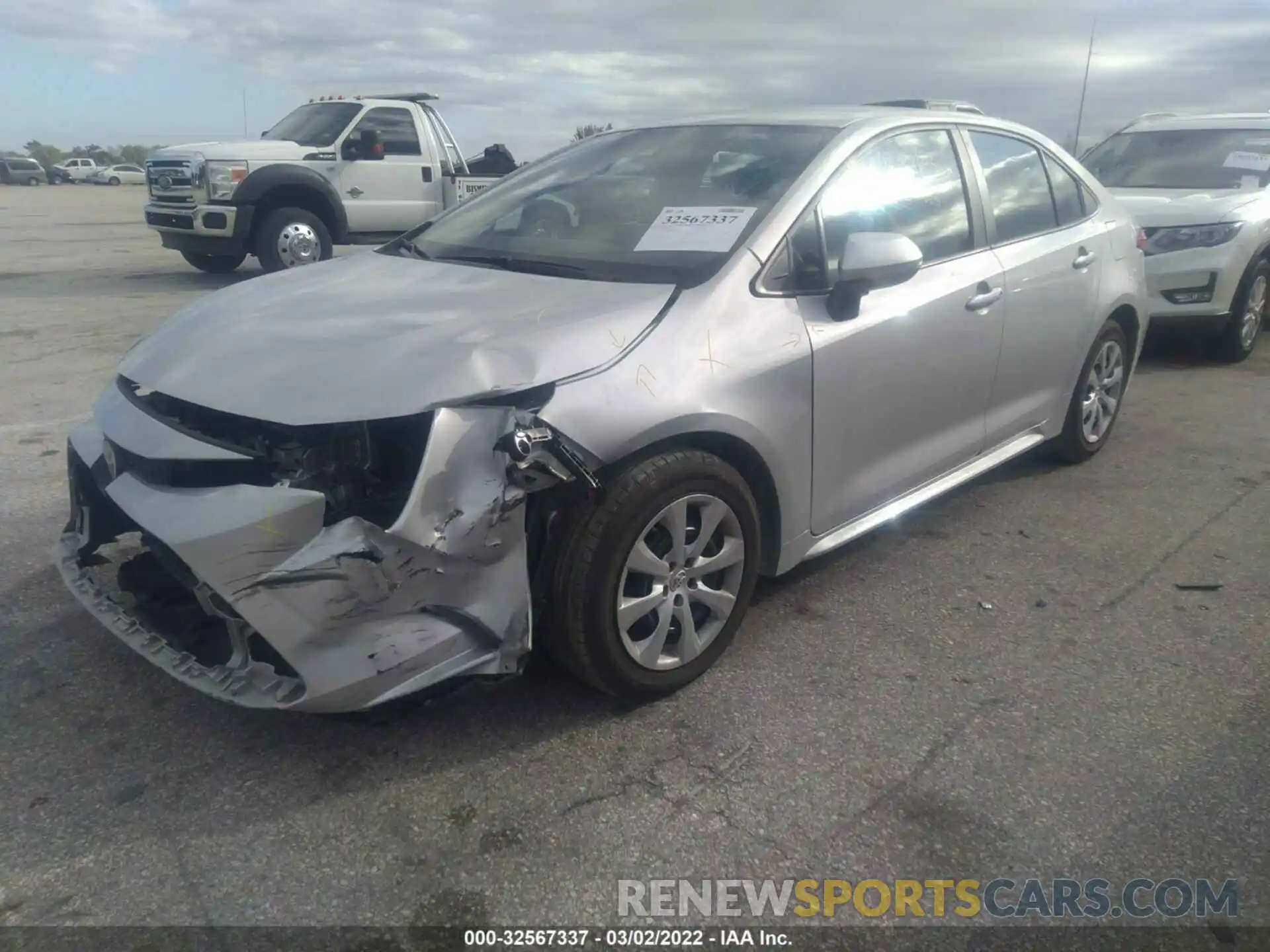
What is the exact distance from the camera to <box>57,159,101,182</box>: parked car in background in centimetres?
5647

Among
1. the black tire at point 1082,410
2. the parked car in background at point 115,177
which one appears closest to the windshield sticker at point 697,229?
the black tire at point 1082,410

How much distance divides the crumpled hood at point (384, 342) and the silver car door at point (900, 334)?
646mm

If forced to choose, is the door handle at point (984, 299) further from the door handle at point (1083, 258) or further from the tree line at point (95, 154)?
the tree line at point (95, 154)

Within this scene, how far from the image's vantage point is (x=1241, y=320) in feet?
25.2

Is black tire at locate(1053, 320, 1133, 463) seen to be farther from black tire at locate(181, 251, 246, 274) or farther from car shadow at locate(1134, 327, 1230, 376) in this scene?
black tire at locate(181, 251, 246, 274)

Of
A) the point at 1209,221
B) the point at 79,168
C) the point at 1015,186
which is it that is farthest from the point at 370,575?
the point at 79,168

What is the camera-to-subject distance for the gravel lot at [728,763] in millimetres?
2316

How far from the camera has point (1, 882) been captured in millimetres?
2254

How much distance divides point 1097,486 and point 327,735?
3.84 meters

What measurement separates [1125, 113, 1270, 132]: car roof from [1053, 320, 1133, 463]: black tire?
4.44 meters

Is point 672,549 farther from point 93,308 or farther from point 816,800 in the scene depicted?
point 93,308

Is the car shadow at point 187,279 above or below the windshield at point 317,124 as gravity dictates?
below

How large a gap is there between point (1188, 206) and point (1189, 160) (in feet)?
3.54

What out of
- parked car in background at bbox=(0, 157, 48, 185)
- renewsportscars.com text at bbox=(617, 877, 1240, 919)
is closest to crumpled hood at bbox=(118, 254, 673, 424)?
renewsportscars.com text at bbox=(617, 877, 1240, 919)
